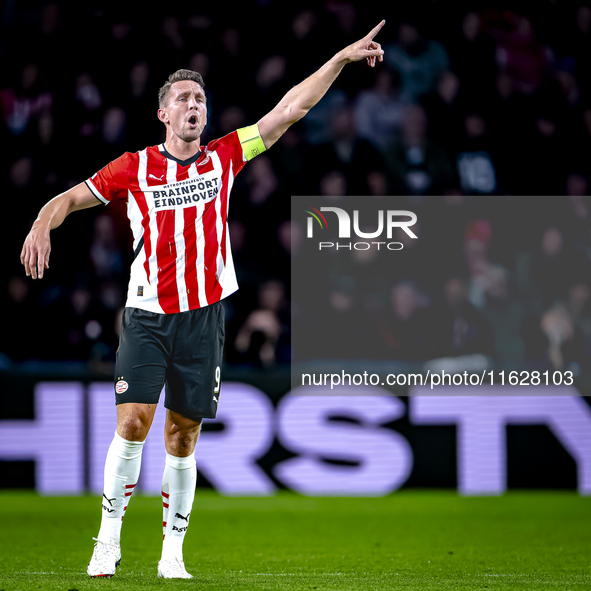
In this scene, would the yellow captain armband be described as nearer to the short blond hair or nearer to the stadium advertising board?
the short blond hair

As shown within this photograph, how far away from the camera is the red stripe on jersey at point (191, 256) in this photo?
406 centimetres

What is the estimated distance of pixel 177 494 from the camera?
414 centimetres

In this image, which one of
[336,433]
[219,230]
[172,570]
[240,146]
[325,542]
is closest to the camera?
[172,570]

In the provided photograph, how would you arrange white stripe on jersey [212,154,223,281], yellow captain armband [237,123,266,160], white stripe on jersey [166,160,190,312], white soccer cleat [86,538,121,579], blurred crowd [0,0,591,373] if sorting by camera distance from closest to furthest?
white soccer cleat [86,538,121,579] → white stripe on jersey [166,160,190,312] → white stripe on jersey [212,154,223,281] → yellow captain armband [237,123,266,160] → blurred crowd [0,0,591,373]

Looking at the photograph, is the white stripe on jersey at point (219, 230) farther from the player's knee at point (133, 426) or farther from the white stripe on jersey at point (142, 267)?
the player's knee at point (133, 426)

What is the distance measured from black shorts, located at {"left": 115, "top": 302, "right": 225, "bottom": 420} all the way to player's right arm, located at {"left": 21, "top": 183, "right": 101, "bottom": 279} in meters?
0.47

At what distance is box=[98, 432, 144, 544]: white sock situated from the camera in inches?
154

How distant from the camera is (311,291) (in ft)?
27.8

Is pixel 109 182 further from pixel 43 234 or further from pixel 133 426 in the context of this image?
pixel 133 426

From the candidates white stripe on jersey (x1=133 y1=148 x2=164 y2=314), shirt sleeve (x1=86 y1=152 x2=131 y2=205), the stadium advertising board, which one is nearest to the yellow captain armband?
white stripe on jersey (x1=133 y1=148 x2=164 y2=314)

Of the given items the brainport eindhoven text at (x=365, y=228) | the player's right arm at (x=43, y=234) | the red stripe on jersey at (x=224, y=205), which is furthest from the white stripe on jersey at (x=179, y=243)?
the brainport eindhoven text at (x=365, y=228)

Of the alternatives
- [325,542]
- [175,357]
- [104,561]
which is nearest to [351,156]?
[325,542]

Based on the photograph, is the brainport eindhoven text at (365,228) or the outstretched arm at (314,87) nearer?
the outstretched arm at (314,87)

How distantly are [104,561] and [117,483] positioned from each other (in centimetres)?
35
